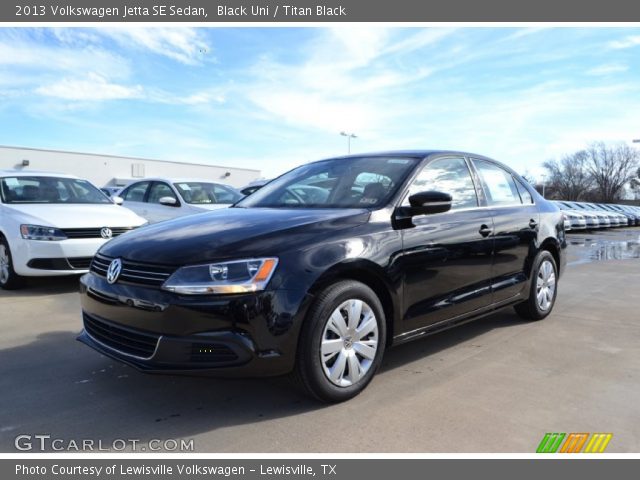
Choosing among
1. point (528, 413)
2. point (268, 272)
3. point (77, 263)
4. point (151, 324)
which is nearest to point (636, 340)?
point (528, 413)

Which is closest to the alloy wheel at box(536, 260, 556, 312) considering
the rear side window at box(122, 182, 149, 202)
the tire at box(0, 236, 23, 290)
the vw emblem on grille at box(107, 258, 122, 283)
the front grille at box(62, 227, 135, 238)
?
the vw emblem on grille at box(107, 258, 122, 283)

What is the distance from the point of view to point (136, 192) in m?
10.4

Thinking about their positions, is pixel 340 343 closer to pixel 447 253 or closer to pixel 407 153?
pixel 447 253

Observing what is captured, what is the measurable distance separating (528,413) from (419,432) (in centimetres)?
72

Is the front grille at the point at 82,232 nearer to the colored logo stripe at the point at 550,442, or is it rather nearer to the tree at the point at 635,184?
the colored logo stripe at the point at 550,442

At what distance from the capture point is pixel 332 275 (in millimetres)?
2951

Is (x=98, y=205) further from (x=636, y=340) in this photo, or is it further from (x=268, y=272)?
(x=636, y=340)

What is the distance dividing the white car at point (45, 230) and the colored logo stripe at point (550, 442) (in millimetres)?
5458

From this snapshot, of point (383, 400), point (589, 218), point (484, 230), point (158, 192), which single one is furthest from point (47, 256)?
point (589, 218)

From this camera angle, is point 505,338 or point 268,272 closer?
point 268,272

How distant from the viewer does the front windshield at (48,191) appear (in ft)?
22.9
